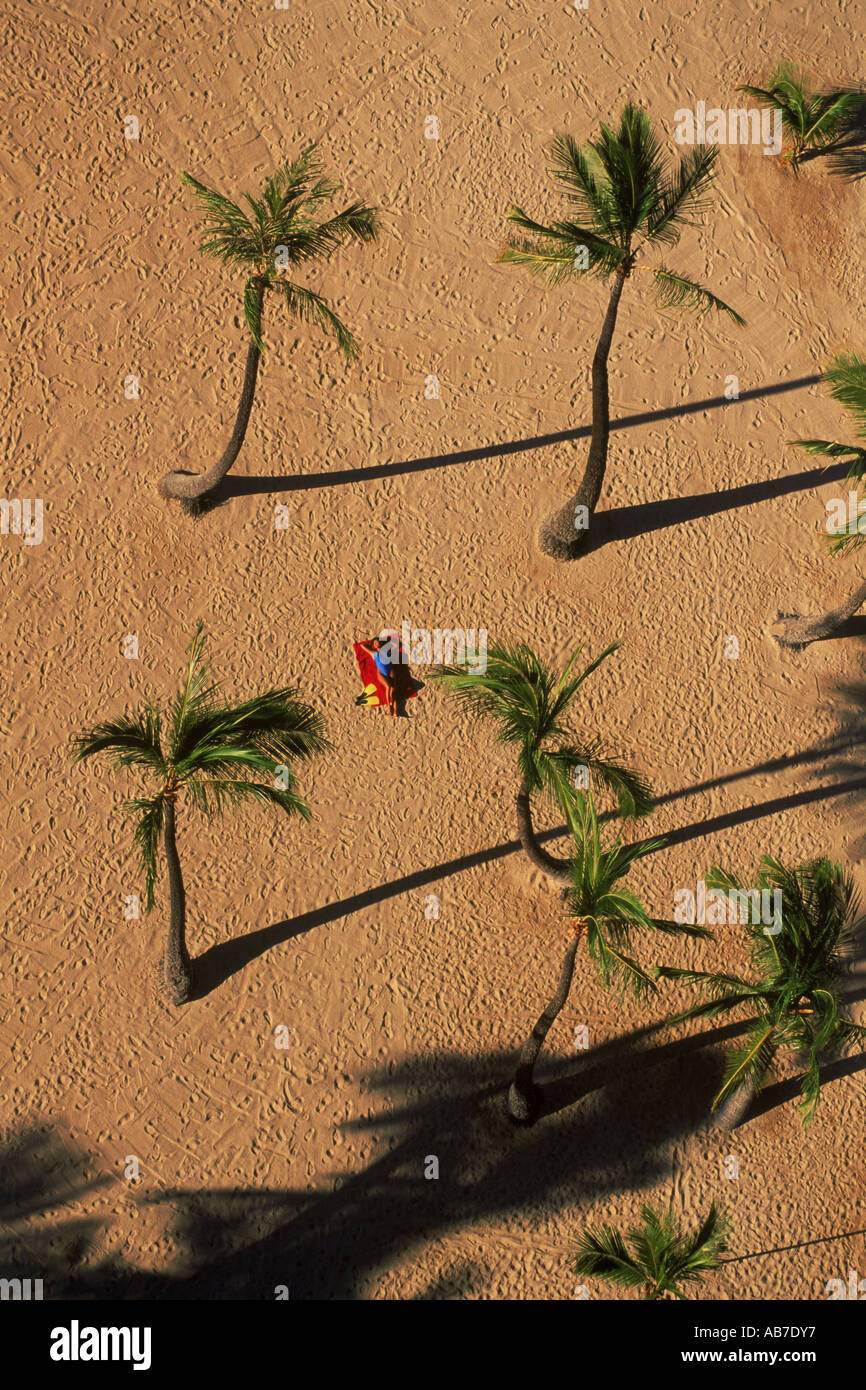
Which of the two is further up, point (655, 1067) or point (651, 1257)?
point (655, 1067)

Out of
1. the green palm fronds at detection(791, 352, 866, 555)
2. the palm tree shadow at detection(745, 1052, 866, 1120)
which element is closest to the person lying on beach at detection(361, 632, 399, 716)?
the green palm fronds at detection(791, 352, 866, 555)

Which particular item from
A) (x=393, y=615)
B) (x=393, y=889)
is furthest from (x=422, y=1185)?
(x=393, y=615)

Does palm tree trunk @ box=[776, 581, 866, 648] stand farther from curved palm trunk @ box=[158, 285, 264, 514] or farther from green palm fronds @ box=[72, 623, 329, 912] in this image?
curved palm trunk @ box=[158, 285, 264, 514]

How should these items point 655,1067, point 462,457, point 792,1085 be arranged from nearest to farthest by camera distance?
point 655,1067 → point 792,1085 → point 462,457

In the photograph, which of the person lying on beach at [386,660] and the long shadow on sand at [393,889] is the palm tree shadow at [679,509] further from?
the long shadow on sand at [393,889]

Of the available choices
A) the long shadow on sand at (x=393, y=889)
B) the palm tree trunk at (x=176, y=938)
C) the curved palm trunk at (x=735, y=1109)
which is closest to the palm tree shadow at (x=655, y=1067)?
the curved palm trunk at (x=735, y=1109)

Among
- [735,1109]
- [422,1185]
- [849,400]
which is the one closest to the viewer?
[849,400]

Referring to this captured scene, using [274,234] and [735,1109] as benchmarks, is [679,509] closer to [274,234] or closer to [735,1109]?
[274,234]
